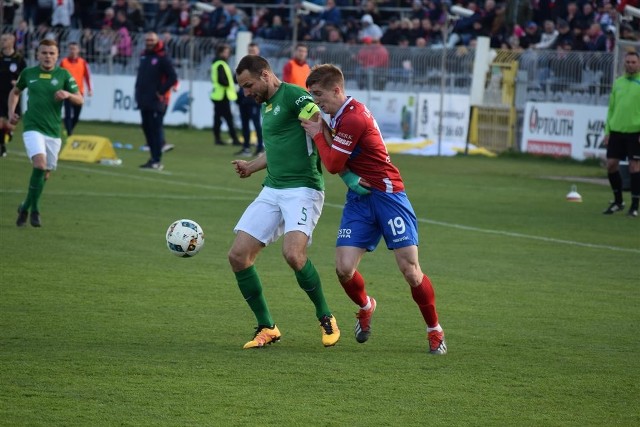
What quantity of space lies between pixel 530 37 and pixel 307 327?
23.8 m

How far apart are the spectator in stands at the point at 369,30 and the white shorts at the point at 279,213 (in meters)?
26.7

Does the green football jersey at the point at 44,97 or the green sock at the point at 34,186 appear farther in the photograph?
the green football jersey at the point at 44,97

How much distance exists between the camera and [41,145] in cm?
1384

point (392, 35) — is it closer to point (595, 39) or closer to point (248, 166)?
point (595, 39)

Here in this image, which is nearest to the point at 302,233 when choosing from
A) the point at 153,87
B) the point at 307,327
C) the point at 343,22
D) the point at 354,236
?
the point at 354,236

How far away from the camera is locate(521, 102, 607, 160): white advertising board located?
2681 centimetres

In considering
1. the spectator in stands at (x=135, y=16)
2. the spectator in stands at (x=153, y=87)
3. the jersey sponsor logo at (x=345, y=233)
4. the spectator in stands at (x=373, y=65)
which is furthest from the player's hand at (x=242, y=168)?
the spectator in stands at (x=135, y=16)

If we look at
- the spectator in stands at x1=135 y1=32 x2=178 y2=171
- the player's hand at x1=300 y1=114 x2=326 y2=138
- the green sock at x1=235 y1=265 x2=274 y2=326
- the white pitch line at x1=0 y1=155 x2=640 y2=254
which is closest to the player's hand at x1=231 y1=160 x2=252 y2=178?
the player's hand at x1=300 y1=114 x2=326 y2=138

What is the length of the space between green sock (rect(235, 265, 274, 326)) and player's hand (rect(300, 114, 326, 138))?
101 cm

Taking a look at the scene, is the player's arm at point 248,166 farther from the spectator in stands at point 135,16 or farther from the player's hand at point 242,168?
the spectator in stands at point 135,16

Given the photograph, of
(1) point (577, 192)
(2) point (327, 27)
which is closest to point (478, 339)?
(1) point (577, 192)

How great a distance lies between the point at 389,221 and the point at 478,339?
1245 mm

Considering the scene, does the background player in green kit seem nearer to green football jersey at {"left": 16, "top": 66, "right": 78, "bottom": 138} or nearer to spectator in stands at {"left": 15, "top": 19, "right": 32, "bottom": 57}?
green football jersey at {"left": 16, "top": 66, "right": 78, "bottom": 138}

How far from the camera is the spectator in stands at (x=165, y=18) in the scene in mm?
38656
